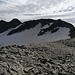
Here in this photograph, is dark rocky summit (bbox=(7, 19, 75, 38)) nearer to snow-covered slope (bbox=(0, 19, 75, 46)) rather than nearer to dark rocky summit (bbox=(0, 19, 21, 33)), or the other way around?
snow-covered slope (bbox=(0, 19, 75, 46))

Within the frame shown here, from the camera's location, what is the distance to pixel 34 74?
14.3 meters

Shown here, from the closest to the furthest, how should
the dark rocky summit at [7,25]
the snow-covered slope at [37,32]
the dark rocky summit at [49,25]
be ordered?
the snow-covered slope at [37,32]
the dark rocky summit at [49,25]
the dark rocky summit at [7,25]

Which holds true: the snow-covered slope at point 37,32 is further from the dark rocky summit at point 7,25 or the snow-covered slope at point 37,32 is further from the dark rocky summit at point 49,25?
the dark rocky summit at point 7,25

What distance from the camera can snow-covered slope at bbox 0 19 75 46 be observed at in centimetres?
9685

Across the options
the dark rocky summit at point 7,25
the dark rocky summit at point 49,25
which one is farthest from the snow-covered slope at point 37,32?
the dark rocky summit at point 7,25

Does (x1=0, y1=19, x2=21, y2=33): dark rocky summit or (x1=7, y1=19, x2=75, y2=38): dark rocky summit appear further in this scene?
(x1=0, y1=19, x2=21, y2=33): dark rocky summit

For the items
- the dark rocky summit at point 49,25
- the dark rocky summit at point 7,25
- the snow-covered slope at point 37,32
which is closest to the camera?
the snow-covered slope at point 37,32

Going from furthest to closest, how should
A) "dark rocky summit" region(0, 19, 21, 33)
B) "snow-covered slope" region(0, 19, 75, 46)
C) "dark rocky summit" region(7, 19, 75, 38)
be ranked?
"dark rocky summit" region(0, 19, 21, 33), "dark rocky summit" region(7, 19, 75, 38), "snow-covered slope" region(0, 19, 75, 46)

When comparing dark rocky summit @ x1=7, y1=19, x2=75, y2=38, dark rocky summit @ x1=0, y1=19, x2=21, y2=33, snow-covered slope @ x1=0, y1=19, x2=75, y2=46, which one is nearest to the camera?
snow-covered slope @ x1=0, y1=19, x2=75, y2=46

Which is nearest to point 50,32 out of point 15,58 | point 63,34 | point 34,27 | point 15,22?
point 63,34

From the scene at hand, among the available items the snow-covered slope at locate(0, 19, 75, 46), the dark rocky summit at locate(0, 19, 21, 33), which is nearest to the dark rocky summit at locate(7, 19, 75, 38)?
the snow-covered slope at locate(0, 19, 75, 46)

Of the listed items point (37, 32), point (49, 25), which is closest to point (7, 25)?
point (49, 25)

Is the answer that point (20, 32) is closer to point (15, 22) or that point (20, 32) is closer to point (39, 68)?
point (15, 22)

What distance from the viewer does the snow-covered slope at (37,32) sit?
96850mm
